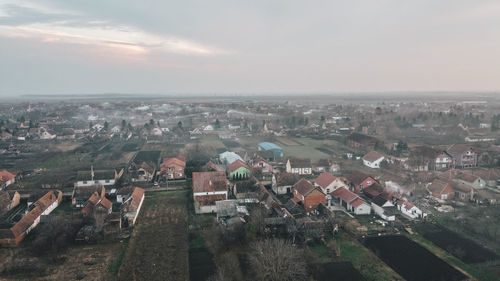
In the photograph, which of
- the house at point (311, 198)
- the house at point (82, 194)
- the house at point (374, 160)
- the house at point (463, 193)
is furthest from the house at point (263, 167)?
the house at point (463, 193)

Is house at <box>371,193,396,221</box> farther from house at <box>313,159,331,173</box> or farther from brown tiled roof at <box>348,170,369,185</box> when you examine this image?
house at <box>313,159,331,173</box>

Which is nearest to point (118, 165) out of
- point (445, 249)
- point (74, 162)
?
point (74, 162)

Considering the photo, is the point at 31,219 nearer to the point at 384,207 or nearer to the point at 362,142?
the point at 384,207

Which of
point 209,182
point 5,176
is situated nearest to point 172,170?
point 209,182

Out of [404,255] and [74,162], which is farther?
[74,162]

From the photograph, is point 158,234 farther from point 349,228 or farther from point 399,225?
point 399,225

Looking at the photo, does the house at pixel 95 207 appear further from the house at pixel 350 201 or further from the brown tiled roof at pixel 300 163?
the brown tiled roof at pixel 300 163
